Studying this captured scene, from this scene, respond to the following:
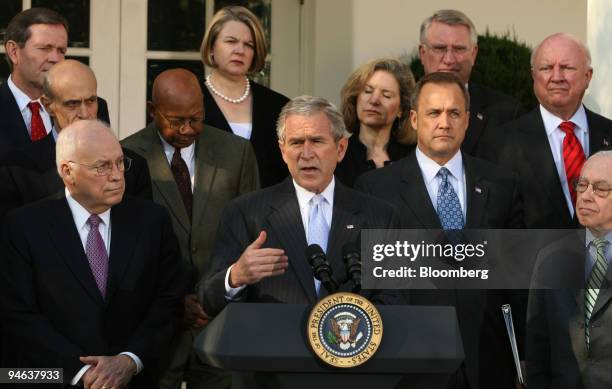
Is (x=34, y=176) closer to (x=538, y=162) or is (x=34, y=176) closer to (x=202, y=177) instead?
(x=202, y=177)

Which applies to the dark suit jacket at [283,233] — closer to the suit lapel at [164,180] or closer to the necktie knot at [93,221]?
the necktie knot at [93,221]

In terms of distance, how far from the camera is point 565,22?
9805 mm

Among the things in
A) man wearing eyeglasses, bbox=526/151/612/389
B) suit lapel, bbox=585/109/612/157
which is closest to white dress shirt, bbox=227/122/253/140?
suit lapel, bbox=585/109/612/157

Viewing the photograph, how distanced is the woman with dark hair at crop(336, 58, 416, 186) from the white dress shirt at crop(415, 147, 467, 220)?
850 millimetres

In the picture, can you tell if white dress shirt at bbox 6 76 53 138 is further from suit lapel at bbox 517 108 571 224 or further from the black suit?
suit lapel at bbox 517 108 571 224

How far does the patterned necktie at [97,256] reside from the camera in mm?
6195

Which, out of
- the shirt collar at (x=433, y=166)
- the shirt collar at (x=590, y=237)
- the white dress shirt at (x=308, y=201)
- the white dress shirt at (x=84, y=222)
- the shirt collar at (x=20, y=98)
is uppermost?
the shirt collar at (x=20, y=98)

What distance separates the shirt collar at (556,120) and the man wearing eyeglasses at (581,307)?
87cm

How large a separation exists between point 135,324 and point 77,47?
3.67m

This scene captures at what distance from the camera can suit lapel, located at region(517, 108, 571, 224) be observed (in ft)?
23.6

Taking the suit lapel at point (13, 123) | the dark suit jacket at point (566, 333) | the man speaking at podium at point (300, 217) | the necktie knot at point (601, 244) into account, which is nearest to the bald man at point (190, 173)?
the suit lapel at point (13, 123)

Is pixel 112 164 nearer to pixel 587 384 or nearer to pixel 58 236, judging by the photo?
pixel 58 236

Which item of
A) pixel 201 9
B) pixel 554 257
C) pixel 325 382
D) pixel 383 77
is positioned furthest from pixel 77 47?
pixel 325 382

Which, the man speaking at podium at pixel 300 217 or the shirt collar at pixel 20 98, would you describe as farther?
the shirt collar at pixel 20 98
